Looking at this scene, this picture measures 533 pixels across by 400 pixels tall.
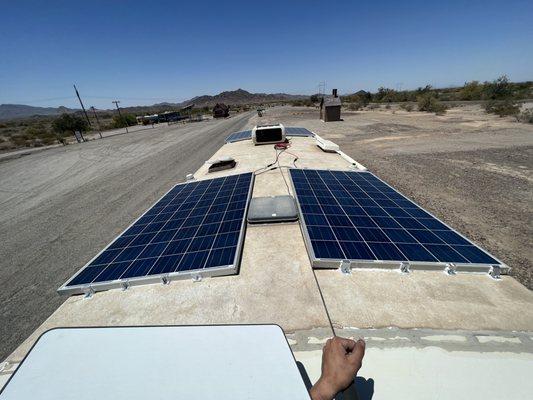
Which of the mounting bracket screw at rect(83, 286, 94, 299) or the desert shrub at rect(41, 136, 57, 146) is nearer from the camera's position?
the mounting bracket screw at rect(83, 286, 94, 299)

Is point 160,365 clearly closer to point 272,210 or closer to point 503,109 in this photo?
point 272,210

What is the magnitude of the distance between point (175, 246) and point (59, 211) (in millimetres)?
16212

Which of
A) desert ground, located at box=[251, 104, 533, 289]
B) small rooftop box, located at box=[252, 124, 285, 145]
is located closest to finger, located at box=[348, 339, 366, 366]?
desert ground, located at box=[251, 104, 533, 289]

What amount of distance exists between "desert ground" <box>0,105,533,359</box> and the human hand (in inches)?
379

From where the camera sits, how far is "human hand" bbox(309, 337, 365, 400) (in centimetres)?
266

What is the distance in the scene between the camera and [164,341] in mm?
2514

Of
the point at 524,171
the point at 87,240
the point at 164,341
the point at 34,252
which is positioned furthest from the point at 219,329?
the point at 524,171

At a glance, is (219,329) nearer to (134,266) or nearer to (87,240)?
(134,266)

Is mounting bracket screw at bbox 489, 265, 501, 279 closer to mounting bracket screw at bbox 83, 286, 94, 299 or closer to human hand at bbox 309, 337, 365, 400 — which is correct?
human hand at bbox 309, 337, 365, 400

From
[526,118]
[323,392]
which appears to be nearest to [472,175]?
[323,392]

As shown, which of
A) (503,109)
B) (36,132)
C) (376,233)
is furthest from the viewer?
(36,132)

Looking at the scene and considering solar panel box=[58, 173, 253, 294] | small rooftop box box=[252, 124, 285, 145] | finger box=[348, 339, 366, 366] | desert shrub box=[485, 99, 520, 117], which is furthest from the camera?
desert shrub box=[485, 99, 520, 117]

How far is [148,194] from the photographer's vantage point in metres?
19.9

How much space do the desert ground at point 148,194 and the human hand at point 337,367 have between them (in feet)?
31.6
